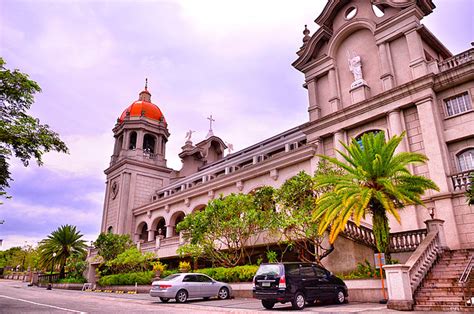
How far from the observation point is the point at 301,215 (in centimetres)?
1736

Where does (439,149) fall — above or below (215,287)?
→ above

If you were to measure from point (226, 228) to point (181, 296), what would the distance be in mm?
5796

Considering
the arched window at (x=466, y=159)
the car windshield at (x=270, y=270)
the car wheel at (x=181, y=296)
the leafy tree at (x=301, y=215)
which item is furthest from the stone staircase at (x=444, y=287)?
the car wheel at (x=181, y=296)

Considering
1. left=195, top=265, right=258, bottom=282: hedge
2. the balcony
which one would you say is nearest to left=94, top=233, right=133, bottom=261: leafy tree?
left=195, top=265, right=258, bottom=282: hedge

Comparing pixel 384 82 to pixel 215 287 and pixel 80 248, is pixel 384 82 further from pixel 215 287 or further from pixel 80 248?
pixel 80 248

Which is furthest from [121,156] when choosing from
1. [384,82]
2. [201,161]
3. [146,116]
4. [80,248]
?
[384,82]

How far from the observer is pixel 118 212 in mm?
41094

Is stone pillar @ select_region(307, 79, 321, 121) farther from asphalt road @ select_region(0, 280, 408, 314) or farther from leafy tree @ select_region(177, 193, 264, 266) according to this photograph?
asphalt road @ select_region(0, 280, 408, 314)

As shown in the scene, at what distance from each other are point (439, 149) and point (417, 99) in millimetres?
3253

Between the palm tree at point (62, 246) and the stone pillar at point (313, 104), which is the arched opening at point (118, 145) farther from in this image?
the stone pillar at point (313, 104)

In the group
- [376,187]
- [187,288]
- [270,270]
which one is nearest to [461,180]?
[376,187]

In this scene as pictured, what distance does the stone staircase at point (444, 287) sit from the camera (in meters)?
10.6

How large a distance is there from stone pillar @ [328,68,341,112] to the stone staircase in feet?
40.5

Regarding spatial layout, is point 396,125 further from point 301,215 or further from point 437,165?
point 301,215
